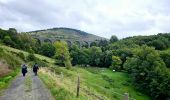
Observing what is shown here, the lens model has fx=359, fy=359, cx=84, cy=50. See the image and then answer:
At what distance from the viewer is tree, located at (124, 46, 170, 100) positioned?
10311 cm

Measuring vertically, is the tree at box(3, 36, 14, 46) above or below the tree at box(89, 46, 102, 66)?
above

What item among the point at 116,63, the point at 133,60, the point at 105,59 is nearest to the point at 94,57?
the point at 105,59

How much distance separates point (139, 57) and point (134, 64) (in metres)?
3.30

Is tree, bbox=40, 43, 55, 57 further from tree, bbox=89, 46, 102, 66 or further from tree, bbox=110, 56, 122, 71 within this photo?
tree, bbox=110, 56, 122, 71

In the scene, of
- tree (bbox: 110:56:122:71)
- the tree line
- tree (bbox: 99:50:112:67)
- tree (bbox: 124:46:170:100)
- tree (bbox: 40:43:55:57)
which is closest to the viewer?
tree (bbox: 124:46:170:100)

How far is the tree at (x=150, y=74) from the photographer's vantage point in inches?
4060

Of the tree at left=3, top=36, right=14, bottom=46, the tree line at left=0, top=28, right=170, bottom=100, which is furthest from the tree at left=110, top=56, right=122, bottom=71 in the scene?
the tree at left=3, top=36, right=14, bottom=46

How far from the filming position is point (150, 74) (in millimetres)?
115562

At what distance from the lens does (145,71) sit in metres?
121

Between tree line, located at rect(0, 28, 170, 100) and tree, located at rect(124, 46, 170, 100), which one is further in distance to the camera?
tree line, located at rect(0, 28, 170, 100)

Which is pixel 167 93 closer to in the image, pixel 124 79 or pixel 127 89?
pixel 127 89

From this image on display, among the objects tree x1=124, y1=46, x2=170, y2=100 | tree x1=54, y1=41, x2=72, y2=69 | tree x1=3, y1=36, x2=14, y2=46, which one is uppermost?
tree x1=3, y1=36, x2=14, y2=46

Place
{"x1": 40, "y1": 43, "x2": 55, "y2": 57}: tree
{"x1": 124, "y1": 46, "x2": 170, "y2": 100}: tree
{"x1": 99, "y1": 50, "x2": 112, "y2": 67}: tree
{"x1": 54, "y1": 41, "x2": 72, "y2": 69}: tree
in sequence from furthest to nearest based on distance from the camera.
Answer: {"x1": 40, "y1": 43, "x2": 55, "y2": 57}: tree
{"x1": 99, "y1": 50, "x2": 112, "y2": 67}: tree
{"x1": 54, "y1": 41, "x2": 72, "y2": 69}: tree
{"x1": 124, "y1": 46, "x2": 170, "y2": 100}: tree

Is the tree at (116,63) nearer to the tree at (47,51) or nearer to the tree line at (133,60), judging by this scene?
the tree line at (133,60)
